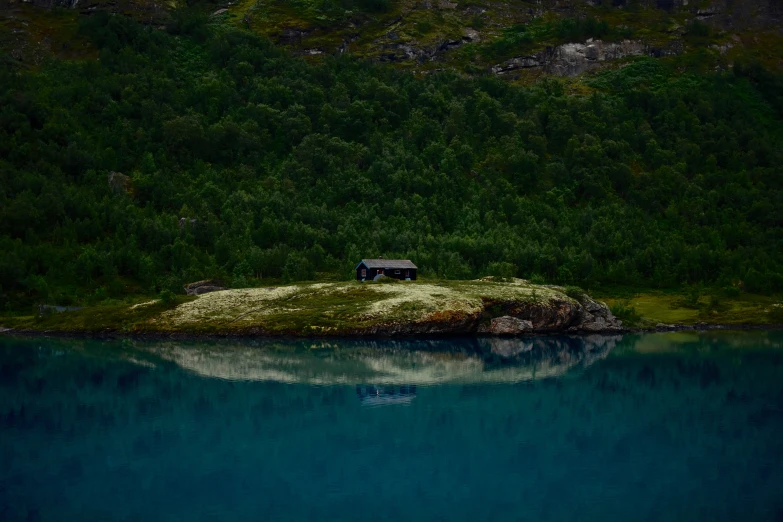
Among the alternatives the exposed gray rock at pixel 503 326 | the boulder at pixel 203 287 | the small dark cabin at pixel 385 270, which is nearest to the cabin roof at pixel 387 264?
the small dark cabin at pixel 385 270

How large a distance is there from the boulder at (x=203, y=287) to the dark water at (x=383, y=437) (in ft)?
128

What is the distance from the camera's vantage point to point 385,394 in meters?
65.6

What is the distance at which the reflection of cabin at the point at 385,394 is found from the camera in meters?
62.7

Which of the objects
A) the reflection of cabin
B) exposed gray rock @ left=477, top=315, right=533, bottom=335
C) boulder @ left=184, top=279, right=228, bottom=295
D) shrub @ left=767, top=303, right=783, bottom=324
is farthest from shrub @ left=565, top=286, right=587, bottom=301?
boulder @ left=184, top=279, right=228, bottom=295

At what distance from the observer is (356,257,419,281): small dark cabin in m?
130

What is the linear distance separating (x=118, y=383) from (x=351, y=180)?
415 feet

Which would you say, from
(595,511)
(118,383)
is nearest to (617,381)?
(595,511)

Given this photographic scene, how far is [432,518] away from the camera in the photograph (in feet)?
116

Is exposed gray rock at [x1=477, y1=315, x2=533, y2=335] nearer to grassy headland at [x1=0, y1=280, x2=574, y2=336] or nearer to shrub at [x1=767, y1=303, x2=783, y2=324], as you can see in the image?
grassy headland at [x1=0, y1=280, x2=574, y2=336]

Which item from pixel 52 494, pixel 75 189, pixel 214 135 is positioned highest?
pixel 214 135

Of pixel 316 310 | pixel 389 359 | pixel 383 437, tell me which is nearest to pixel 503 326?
pixel 316 310

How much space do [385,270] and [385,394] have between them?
6567cm

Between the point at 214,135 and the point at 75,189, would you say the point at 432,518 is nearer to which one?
the point at 75,189

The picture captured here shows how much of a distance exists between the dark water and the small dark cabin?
40408 millimetres
